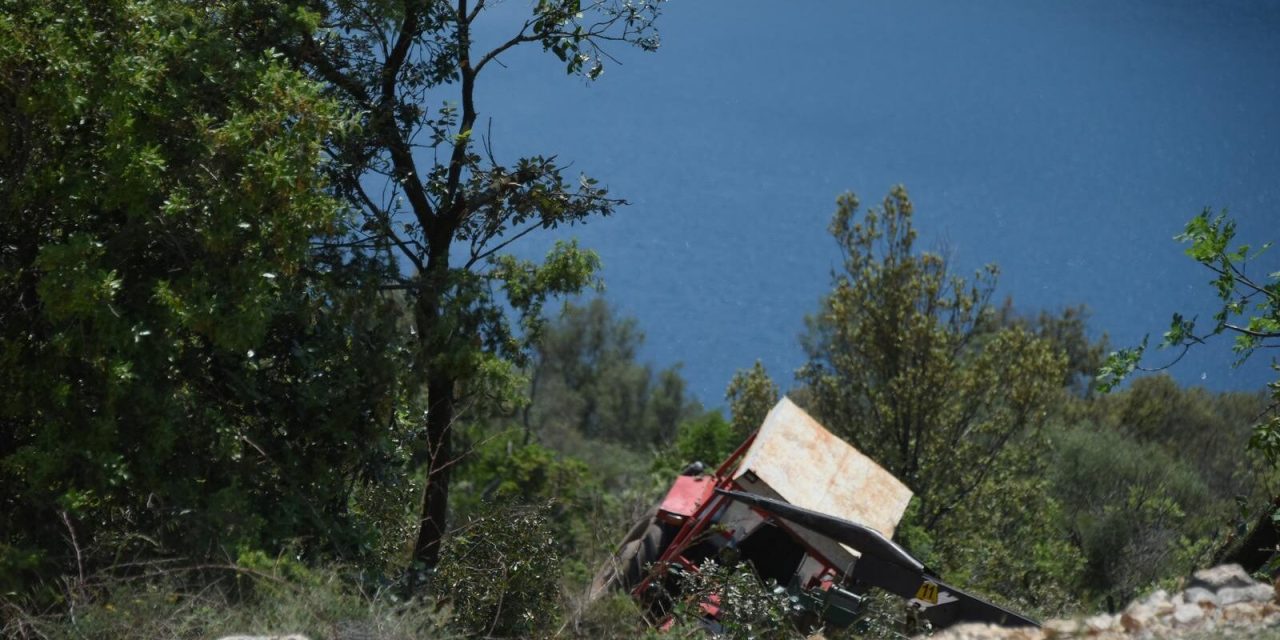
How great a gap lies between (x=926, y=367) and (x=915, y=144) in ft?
290

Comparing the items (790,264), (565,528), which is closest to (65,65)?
(565,528)

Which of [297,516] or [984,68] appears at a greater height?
[984,68]

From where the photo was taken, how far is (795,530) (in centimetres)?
1235

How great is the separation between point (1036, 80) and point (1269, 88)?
20.5 meters

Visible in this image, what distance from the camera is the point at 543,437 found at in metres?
50.0

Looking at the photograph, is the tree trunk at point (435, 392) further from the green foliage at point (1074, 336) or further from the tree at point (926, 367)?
the green foliage at point (1074, 336)

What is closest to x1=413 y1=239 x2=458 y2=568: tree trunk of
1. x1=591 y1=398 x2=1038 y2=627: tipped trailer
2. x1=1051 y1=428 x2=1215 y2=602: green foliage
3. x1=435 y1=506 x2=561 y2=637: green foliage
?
x1=435 y1=506 x2=561 y2=637: green foliage

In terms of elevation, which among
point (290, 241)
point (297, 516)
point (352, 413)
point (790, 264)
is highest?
point (790, 264)

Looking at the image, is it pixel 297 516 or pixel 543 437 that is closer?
pixel 297 516

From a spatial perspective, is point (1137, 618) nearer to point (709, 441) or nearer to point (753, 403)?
point (753, 403)

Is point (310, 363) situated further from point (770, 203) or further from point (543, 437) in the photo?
point (770, 203)

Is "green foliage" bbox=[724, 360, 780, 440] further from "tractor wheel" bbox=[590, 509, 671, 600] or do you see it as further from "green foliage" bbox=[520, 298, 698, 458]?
"green foliage" bbox=[520, 298, 698, 458]

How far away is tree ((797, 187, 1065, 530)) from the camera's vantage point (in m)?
20.5

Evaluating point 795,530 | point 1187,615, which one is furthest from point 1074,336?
point 1187,615
